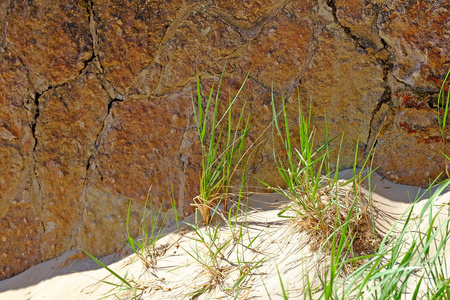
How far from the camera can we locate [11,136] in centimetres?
205

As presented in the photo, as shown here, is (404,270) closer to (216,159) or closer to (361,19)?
(216,159)

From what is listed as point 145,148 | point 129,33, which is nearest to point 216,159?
point 145,148

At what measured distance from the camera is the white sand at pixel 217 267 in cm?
153

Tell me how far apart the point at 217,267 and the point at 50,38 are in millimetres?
1194

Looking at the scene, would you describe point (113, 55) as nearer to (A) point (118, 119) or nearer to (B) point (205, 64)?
(A) point (118, 119)

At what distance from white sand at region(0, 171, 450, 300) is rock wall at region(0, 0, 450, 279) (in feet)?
0.31

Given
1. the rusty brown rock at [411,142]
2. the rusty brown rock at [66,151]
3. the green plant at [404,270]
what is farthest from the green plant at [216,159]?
the green plant at [404,270]

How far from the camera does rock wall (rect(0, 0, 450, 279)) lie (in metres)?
1.96

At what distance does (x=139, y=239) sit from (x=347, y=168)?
2.91 feet

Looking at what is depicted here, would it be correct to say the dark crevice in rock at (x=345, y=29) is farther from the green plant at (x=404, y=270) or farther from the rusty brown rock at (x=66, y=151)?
the rusty brown rock at (x=66, y=151)

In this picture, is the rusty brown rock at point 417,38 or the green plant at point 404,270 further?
the rusty brown rock at point 417,38

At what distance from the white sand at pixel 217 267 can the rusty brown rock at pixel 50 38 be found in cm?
78

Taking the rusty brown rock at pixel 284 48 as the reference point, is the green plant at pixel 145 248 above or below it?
below

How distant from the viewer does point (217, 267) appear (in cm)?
161
